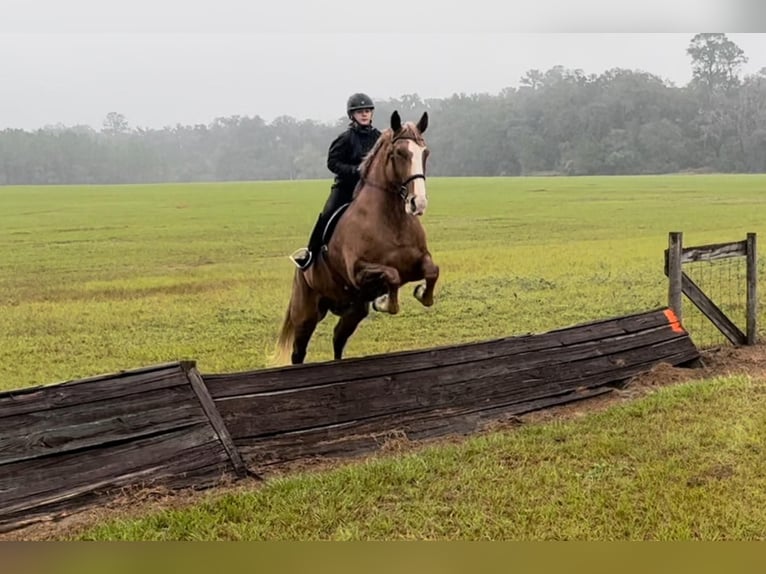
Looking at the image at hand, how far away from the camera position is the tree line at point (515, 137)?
3.36 metres

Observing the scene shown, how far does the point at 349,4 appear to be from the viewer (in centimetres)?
312

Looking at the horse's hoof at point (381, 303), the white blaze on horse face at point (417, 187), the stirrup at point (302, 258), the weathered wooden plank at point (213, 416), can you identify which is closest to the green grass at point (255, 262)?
the stirrup at point (302, 258)

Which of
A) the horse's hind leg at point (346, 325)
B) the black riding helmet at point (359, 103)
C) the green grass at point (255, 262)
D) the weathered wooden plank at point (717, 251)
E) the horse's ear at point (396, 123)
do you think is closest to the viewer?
the horse's ear at point (396, 123)

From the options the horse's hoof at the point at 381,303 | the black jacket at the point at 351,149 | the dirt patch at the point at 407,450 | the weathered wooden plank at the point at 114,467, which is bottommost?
the dirt patch at the point at 407,450

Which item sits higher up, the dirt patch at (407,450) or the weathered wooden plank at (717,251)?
the weathered wooden plank at (717,251)

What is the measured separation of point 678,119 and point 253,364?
7.46 ft

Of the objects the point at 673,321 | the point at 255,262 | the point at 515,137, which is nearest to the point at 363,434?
the point at 255,262

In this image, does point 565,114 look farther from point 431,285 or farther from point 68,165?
point 68,165

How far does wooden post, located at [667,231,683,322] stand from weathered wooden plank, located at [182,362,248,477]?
100 inches

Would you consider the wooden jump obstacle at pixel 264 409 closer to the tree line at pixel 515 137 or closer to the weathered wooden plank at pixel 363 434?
the weathered wooden plank at pixel 363 434

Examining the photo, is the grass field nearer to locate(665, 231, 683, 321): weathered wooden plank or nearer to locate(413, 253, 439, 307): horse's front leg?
locate(665, 231, 683, 321): weathered wooden plank

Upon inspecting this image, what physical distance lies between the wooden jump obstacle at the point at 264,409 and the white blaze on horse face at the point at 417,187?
0.80m

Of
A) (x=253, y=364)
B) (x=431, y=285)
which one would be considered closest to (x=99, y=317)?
(x=253, y=364)

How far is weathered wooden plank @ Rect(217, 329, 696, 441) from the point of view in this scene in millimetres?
3047
